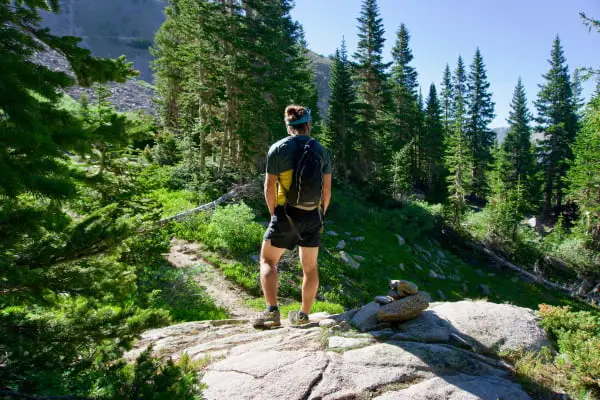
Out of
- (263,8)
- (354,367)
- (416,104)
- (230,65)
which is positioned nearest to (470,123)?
(416,104)

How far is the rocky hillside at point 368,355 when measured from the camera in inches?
138

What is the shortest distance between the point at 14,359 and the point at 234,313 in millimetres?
6518

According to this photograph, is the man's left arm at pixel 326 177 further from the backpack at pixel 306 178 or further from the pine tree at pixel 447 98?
the pine tree at pixel 447 98

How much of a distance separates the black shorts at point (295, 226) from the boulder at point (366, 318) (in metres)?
1.25

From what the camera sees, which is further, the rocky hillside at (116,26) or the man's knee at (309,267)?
the rocky hillside at (116,26)

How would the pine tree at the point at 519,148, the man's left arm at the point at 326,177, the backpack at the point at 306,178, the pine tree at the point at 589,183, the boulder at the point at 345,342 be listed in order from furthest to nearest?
1. the pine tree at the point at 519,148
2. the pine tree at the point at 589,183
3. the man's left arm at the point at 326,177
4. the backpack at the point at 306,178
5. the boulder at the point at 345,342

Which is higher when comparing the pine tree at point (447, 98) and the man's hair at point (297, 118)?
the pine tree at point (447, 98)

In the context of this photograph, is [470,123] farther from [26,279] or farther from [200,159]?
[26,279]

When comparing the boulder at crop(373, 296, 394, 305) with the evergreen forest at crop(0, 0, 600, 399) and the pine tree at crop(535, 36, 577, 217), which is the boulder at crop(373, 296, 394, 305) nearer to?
the evergreen forest at crop(0, 0, 600, 399)

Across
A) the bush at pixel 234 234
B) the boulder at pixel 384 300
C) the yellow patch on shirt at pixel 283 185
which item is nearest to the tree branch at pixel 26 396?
the yellow patch on shirt at pixel 283 185

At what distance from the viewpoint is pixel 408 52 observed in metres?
44.7

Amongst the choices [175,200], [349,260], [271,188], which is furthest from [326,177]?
[175,200]

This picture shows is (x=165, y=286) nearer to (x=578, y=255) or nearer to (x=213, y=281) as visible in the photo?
(x=213, y=281)

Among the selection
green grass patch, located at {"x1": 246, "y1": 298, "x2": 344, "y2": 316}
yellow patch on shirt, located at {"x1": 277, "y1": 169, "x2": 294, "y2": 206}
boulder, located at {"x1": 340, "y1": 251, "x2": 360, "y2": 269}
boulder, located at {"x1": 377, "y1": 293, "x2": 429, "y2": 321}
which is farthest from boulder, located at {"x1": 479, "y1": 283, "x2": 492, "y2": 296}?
yellow patch on shirt, located at {"x1": 277, "y1": 169, "x2": 294, "y2": 206}
